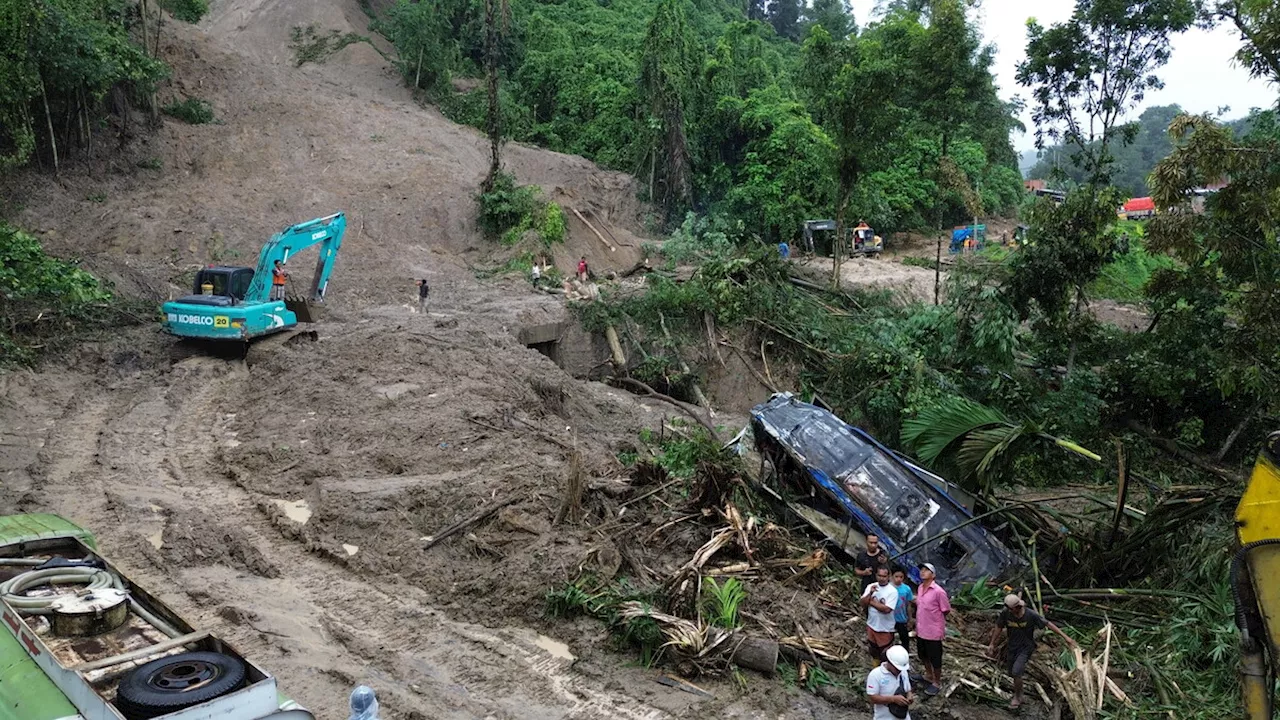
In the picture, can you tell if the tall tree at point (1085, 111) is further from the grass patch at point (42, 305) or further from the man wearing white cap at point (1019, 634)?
the grass patch at point (42, 305)

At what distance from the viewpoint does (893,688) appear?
19.6ft

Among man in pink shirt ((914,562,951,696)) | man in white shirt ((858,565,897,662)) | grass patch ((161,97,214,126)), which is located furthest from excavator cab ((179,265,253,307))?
grass patch ((161,97,214,126))

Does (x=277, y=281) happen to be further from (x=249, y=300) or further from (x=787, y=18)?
(x=787, y=18)

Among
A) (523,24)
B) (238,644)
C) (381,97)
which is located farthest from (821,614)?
(523,24)

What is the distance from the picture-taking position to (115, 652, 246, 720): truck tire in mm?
4430

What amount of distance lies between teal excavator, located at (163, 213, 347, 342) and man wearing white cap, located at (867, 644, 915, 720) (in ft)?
43.5

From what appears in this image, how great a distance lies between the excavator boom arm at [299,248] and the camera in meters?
16.8

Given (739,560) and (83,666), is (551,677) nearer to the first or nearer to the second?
(739,560)

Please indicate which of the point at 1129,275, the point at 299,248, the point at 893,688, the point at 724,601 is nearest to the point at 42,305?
the point at 299,248

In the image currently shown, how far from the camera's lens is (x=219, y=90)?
33.4m

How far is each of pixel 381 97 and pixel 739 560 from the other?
36901 mm

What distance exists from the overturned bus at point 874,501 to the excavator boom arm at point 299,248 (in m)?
10.6

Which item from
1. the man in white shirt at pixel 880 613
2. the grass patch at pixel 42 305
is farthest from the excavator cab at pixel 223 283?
the man in white shirt at pixel 880 613

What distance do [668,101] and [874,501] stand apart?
29.9m
